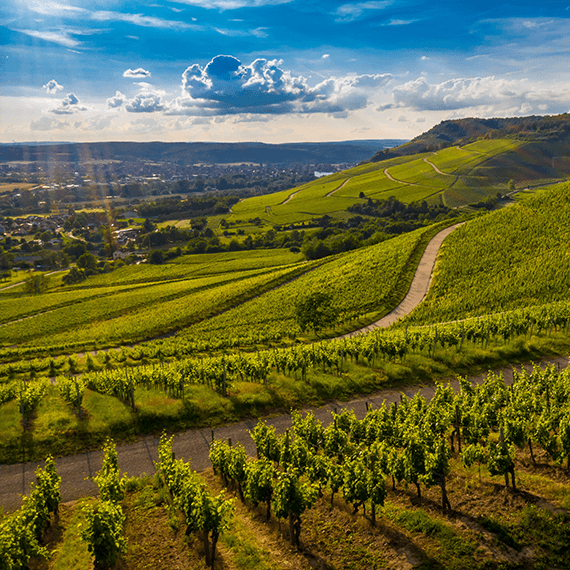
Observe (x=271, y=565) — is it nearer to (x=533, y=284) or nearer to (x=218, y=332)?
(x=218, y=332)

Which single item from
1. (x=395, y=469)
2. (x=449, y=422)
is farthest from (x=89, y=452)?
(x=449, y=422)

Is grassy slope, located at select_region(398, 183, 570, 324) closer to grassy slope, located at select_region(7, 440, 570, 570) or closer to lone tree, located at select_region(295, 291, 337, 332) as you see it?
lone tree, located at select_region(295, 291, 337, 332)

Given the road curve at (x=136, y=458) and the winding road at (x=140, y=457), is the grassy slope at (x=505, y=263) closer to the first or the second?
the winding road at (x=140, y=457)

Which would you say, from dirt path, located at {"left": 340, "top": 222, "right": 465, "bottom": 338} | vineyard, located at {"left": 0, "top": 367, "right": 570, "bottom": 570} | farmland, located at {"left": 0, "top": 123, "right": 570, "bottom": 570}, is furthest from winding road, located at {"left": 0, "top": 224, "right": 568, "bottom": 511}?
dirt path, located at {"left": 340, "top": 222, "right": 465, "bottom": 338}

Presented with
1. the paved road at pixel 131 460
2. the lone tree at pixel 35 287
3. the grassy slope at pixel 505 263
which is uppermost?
the grassy slope at pixel 505 263

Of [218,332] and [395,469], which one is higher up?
[395,469]

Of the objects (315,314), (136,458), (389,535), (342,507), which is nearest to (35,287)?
(315,314)

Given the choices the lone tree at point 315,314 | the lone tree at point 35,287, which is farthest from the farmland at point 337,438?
the lone tree at point 35,287
